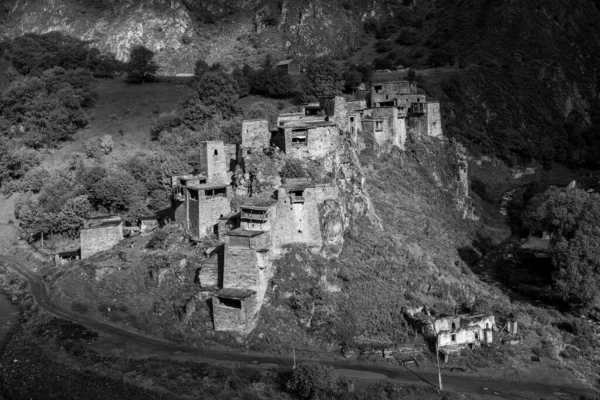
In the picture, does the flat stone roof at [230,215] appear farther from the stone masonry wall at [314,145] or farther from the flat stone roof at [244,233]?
the stone masonry wall at [314,145]

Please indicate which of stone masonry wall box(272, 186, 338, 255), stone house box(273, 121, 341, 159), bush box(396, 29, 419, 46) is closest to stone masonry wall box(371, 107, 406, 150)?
stone house box(273, 121, 341, 159)

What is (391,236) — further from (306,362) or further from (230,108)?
(230,108)

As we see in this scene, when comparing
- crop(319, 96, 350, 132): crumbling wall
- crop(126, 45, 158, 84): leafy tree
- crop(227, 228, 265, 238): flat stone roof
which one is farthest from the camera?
crop(126, 45, 158, 84): leafy tree

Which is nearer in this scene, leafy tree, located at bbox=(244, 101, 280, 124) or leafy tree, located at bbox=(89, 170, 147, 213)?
leafy tree, located at bbox=(89, 170, 147, 213)

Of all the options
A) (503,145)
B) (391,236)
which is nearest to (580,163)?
(503,145)

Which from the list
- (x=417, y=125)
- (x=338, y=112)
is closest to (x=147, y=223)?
(x=338, y=112)

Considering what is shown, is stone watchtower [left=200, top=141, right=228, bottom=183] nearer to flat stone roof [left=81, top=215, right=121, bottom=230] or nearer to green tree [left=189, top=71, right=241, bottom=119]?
flat stone roof [left=81, top=215, right=121, bottom=230]

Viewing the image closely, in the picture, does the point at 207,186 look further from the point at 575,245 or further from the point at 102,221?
the point at 575,245
